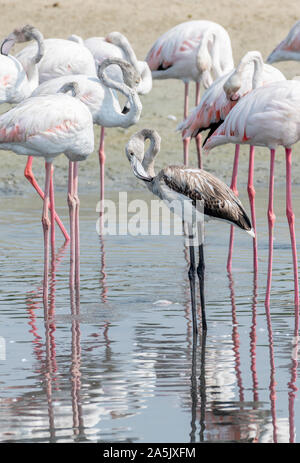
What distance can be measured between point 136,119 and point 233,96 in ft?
2.73

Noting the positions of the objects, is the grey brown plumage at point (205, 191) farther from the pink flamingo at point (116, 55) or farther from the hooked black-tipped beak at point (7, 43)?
the pink flamingo at point (116, 55)

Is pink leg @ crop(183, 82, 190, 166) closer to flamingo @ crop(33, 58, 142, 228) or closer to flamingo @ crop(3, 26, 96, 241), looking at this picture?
→ flamingo @ crop(3, 26, 96, 241)

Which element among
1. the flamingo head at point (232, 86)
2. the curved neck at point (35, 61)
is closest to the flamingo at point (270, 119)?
the flamingo head at point (232, 86)

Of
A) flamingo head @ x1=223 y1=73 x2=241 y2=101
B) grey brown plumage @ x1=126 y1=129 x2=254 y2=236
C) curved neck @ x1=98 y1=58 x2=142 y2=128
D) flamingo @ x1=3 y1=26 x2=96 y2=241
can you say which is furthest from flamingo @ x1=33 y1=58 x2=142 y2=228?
grey brown plumage @ x1=126 y1=129 x2=254 y2=236

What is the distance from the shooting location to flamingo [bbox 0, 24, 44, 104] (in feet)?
31.7

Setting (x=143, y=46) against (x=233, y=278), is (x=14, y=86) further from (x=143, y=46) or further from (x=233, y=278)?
(x=143, y=46)

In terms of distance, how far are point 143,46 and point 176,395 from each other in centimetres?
1563

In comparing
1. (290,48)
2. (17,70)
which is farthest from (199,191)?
(290,48)

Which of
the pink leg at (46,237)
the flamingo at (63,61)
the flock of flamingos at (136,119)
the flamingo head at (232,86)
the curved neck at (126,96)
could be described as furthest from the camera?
the flamingo at (63,61)

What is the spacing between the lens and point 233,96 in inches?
339

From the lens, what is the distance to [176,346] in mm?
6266

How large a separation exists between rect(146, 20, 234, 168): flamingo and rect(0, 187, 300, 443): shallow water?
286 cm

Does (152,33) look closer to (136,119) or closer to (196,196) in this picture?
(136,119)

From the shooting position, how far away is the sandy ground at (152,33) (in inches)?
567
